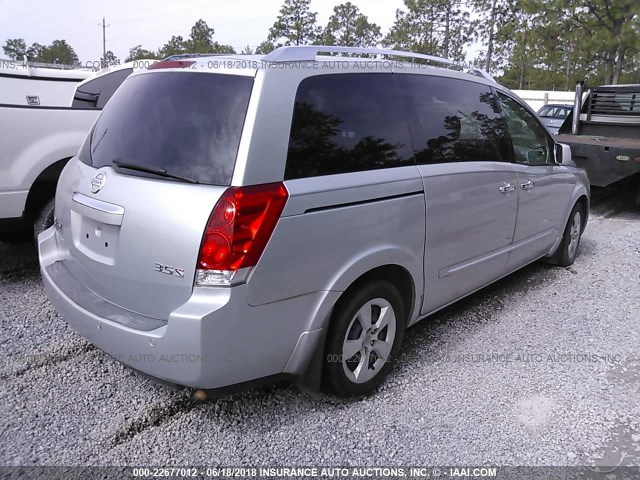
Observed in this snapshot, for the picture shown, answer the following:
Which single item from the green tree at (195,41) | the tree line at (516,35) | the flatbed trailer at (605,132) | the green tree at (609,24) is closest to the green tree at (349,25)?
the tree line at (516,35)

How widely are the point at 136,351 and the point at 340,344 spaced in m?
0.99

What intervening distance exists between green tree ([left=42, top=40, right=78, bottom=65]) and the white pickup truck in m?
80.1

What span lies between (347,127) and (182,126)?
0.83 meters

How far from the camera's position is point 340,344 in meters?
2.70

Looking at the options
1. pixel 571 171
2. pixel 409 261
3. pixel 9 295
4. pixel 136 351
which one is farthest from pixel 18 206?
pixel 571 171

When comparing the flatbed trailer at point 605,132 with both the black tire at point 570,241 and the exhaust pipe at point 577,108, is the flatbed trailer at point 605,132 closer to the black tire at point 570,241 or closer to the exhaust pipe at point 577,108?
the exhaust pipe at point 577,108

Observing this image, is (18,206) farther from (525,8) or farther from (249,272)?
(525,8)

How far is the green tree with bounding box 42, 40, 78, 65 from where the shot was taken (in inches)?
2945

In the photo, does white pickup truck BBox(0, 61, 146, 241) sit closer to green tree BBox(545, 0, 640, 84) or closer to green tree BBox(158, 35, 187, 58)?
green tree BBox(545, 0, 640, 84)

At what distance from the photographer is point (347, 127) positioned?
272 cm

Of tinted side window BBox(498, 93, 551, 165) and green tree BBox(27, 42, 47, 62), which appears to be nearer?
tinted side window BBox(498, 93, 551, 165)

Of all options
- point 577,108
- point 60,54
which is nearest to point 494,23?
point 577,108

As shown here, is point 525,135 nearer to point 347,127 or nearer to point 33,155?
point 347,127

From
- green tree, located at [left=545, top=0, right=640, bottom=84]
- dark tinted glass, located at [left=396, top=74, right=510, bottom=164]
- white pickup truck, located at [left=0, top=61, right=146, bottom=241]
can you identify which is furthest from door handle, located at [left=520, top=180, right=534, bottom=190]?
green tree, located at [left=545, top=0, right=640, bottom=84]
